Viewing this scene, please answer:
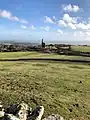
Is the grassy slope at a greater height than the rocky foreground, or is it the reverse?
the rocky foreground

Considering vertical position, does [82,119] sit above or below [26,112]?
below

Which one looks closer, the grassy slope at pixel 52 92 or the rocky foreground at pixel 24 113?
the rocky foreground at pixel 24 113

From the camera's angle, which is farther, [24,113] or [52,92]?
[52,92]

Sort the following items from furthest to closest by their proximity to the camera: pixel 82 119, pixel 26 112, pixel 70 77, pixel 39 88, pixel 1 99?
pixel 70 77 → pixel 39 88 → pixel 1 99 → pixel 82 119 → pixel 26 112

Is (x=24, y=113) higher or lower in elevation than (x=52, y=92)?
higher

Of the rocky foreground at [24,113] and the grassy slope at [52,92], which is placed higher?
the rocky foreground at [24,113]

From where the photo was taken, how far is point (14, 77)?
1125 inches

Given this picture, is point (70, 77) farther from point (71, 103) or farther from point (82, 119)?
point (82, 119)

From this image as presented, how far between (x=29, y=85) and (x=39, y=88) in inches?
51.5

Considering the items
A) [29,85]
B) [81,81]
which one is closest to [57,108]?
[29,85]

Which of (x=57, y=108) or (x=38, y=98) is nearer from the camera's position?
(x=57, y=108)

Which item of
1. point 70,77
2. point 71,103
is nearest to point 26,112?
point 71,103

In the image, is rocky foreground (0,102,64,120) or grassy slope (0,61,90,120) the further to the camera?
grassy slope (0,61,90,120)

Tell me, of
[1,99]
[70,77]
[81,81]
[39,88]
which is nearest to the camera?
[1,99]
